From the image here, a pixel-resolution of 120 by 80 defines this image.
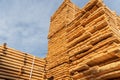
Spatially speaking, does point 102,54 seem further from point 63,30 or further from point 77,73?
point 63,30

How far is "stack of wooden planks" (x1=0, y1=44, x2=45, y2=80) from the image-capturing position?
9.38 metres

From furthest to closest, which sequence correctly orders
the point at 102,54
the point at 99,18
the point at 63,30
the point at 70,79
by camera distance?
the point at 63,30, the point at 70,79, the point at 99,18, the point at 102,54

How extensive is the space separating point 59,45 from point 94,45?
3.41 m

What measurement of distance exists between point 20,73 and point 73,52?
3100 millimetres

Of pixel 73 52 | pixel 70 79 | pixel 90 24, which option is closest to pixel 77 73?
pixel 70 79

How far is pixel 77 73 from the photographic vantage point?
27.0 ft

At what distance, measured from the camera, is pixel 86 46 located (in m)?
8.16

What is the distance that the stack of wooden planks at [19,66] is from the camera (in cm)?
938

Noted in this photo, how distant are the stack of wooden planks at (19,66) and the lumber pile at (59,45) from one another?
608 mm

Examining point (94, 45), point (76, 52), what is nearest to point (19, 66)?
point (76, 52)

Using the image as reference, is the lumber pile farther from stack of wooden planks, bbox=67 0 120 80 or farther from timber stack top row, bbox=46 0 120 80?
stack of wooden planks, bbox=67 0 120 80

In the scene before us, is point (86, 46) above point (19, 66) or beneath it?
above

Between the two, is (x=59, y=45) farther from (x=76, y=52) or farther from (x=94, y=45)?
(x=94, y=45)

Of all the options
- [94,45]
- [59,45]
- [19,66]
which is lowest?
[19,66]
